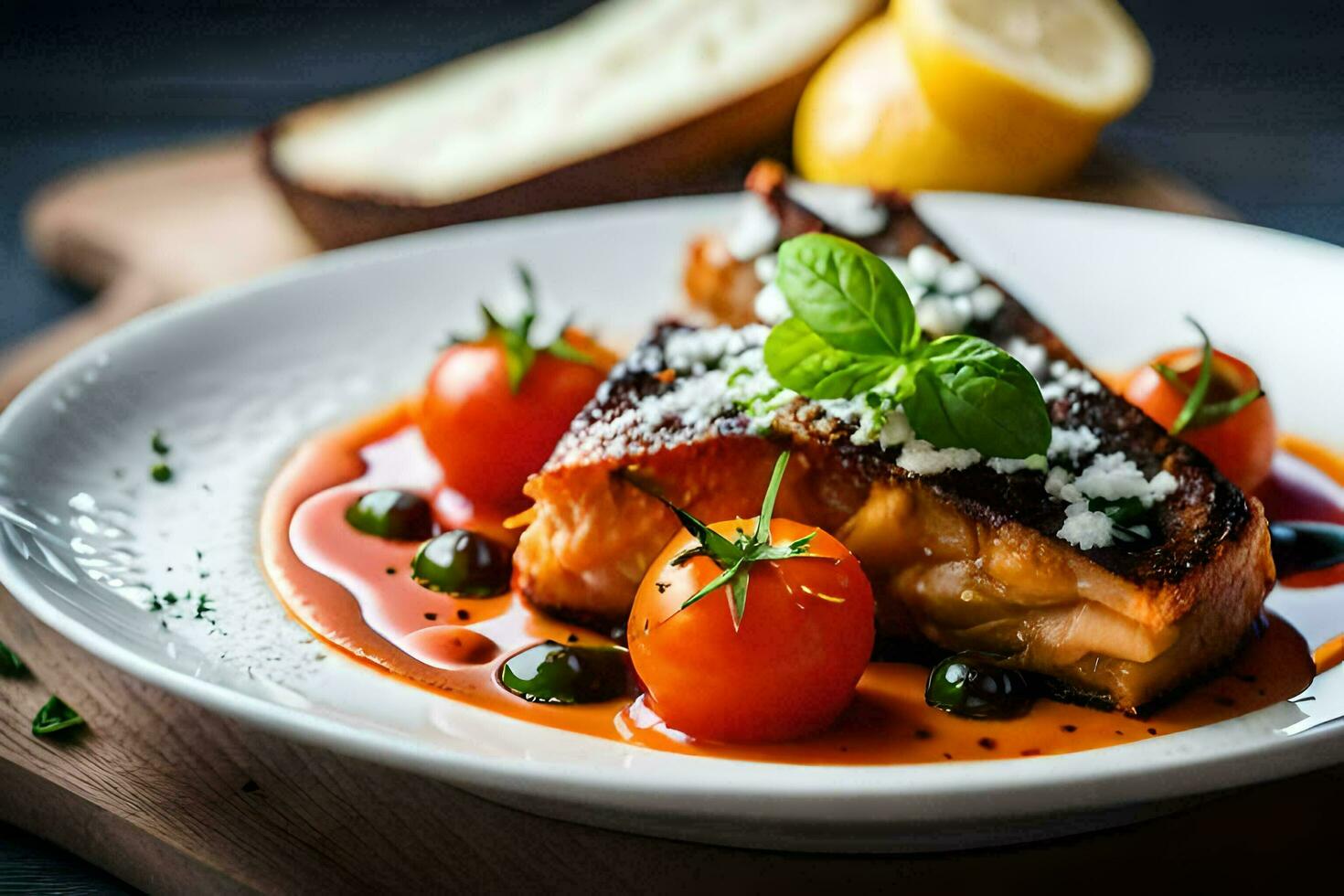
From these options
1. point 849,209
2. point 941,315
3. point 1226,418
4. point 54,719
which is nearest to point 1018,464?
point 941,315

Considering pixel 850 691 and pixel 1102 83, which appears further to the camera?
pixel 1102 83

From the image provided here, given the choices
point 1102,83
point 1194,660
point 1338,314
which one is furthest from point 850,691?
point 1102,83

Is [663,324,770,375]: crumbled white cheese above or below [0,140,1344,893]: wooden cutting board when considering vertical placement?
above

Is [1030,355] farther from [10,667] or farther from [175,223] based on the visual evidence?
[175,223]

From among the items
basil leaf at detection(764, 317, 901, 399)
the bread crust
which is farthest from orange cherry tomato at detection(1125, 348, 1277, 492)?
the bread crust

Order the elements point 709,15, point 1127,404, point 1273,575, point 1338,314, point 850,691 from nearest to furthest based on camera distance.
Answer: point 850,691
point 1273,575
point 1127,404
point 1338,314
point 709,15

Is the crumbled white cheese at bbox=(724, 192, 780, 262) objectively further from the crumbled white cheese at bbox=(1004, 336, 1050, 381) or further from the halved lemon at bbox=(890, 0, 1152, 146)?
the halved lemon at bbox=(890, 0, 1152, 146)

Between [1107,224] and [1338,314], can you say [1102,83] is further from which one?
[1338,314]
